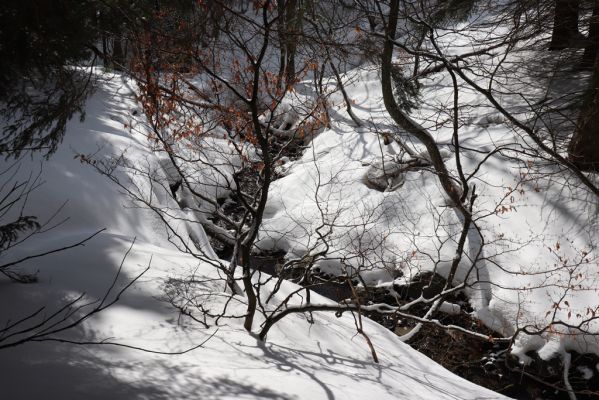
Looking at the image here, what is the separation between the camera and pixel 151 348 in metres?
3.35

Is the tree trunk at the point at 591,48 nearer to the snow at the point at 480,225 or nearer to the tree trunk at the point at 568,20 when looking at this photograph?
the tree trunk at the point at 568,20

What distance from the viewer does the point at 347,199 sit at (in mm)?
10375

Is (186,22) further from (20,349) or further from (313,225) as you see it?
(313,225)

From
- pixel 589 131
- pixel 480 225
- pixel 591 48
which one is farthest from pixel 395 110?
pixel 591 48

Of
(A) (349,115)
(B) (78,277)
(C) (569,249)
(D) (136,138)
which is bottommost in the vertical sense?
(B) (78,277)

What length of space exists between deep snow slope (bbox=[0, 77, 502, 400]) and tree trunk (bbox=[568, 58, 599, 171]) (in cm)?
458

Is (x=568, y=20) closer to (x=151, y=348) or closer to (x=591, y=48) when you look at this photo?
(x=591, y=48)

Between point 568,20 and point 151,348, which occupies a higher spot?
point 568,20

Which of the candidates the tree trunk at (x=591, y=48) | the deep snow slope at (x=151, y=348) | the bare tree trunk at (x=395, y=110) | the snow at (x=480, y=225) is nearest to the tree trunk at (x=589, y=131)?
the snow at (x=480, y=225)

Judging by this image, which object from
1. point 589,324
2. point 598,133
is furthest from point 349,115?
point 589,324

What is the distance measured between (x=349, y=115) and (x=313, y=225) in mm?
5136

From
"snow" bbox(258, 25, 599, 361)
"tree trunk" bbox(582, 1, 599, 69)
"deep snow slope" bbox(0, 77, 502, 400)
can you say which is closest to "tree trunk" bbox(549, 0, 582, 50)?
"tree trunk" bbox(582, 1, 599, 69)

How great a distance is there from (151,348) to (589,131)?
24.4 feet

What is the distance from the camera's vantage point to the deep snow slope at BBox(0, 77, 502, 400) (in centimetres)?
274
